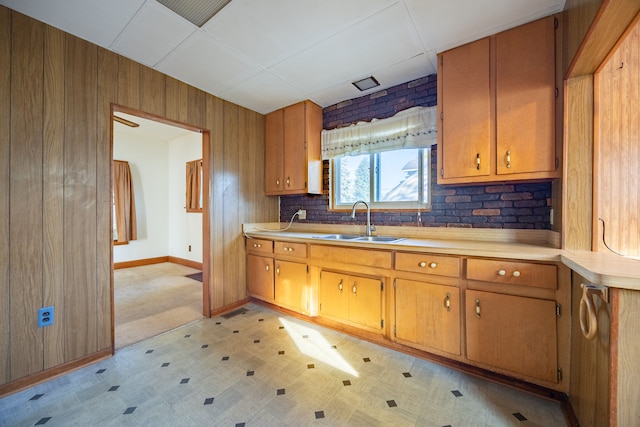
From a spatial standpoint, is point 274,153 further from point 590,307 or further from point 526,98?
point 590,307

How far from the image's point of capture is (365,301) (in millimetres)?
2197

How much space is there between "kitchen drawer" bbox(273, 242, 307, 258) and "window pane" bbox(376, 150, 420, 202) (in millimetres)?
1030

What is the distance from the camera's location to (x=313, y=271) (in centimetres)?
254

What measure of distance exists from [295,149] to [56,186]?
216 centimetres

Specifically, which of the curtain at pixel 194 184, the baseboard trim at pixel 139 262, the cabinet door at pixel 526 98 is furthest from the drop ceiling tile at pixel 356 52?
the baseboard trim at pixel 139 262

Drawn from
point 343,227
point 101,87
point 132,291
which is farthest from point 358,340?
point 132,291

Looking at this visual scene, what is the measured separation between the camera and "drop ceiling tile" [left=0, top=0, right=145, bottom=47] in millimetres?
1587

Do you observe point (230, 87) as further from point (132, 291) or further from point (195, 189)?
point (132, 291)

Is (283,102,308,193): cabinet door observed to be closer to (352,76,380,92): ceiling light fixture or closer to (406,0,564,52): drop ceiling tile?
(352,76,380,92): ceiling light fixture

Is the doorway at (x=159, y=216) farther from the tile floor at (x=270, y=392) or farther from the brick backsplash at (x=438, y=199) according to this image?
the brick backsplash at (x=438, y=199)

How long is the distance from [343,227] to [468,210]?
1.33m

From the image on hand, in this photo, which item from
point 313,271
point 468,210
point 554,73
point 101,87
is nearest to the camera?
point 554,73

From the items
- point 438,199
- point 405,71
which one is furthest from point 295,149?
point 438,199

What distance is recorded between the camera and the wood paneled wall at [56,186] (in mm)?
1632
